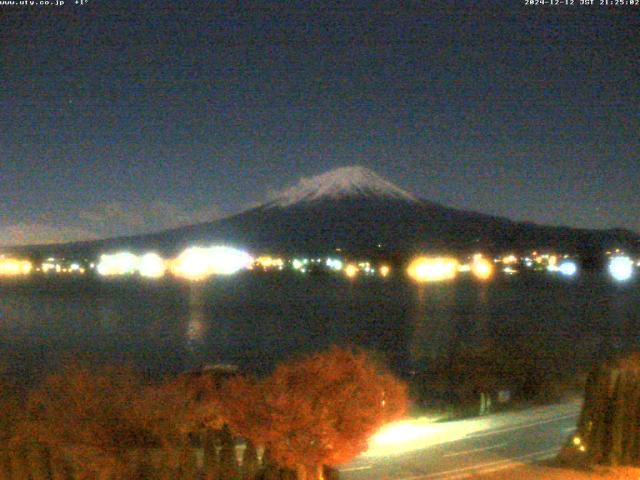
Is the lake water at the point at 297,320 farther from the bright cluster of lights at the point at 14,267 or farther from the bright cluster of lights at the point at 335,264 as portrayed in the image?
the bright cluster of lights at the point at 14,267

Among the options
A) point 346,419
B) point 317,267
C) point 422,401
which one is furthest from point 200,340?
point 317,267

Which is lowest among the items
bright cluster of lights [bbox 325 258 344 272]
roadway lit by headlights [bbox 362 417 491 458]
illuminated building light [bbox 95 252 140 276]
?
roadway lit by headlights [bbox 362 417 491 458]

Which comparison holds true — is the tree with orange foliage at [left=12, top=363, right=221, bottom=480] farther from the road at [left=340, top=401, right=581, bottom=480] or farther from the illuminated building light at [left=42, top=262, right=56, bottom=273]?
the illuminated building light at [left=42, top=262, right=56, bottom=273]

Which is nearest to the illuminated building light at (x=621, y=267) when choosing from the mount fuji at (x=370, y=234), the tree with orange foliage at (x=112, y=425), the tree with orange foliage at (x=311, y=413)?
the mount fuji at (x=370, y=234)

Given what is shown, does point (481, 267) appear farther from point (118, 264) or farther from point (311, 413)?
point (311, 413)

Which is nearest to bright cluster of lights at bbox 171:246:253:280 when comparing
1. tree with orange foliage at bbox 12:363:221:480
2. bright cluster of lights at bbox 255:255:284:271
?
bright cluster of lights at bbox 255:255:284:271

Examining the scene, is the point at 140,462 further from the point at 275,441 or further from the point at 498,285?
the point at 498,285
